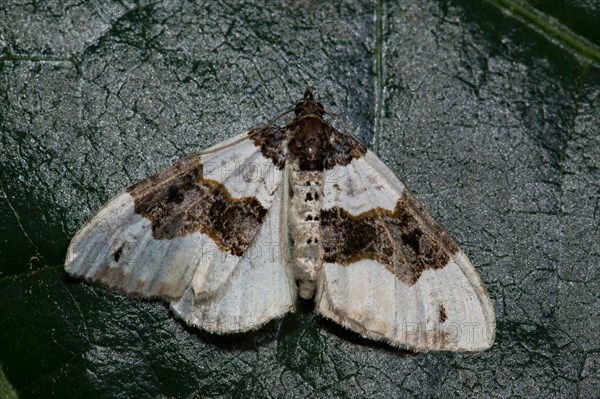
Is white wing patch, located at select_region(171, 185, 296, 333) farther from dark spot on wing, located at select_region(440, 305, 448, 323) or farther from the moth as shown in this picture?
dark spot on wing, located at select_region(440, 305, 448, 323)

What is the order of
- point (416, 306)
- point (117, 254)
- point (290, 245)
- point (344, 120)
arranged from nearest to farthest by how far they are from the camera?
point (117, 254), point (416, 306), point (290, 245), point (344, 120)

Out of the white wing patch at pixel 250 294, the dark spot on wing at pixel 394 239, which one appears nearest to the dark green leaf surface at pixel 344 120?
the white wing patch at pixel 250 294

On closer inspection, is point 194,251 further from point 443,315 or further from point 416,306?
point 443,315

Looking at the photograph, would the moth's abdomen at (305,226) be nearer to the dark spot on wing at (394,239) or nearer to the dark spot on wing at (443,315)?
the dark spot on wing at (394,239)

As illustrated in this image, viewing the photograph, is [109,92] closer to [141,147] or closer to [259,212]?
[141,147]

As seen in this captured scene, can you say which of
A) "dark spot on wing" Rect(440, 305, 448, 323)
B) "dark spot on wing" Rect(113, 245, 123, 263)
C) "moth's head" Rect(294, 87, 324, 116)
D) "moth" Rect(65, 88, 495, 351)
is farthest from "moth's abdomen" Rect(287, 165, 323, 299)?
"dark spot on wing" Rect(113, 245, 123, 263)

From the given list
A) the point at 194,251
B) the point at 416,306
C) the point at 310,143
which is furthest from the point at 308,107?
the point at 416,306
